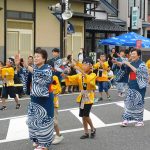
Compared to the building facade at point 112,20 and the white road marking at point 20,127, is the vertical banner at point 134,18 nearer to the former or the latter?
the building facade at point 112,20

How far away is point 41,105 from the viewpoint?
7.29 meters

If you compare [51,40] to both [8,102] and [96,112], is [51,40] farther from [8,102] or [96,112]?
[96,112]

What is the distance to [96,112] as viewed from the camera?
1214cm

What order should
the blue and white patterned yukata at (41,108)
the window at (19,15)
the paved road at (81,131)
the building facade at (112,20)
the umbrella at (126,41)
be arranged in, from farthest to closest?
the building facade at (112,20)
the umbrella at (126,41)
the window at (19,15)
the paved road at (81,131)
the blue and white patterned yukata at (41,108)

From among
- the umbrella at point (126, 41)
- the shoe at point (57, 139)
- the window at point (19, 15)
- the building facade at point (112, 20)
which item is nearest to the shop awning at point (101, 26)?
the building facade at point (112, 20)

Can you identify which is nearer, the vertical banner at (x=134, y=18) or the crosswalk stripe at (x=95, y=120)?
the crosswalk stripe at (x=95, y=120)

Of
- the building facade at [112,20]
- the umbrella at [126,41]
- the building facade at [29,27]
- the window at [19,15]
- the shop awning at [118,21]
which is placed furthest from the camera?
the shop awning at [118,21]

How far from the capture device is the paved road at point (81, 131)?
7930mm

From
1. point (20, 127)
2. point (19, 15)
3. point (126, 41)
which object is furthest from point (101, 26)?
point (20, 127)

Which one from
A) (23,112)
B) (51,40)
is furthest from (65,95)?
(51,40)

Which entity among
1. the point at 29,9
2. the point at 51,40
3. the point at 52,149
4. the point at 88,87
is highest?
the point at 29,9

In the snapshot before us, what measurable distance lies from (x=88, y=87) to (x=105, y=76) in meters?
7.27

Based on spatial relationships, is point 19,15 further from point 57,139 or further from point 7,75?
point 57,139

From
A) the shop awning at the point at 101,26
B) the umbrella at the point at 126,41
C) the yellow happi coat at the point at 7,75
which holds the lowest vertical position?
the yellow happi coat at the point at 7,75
